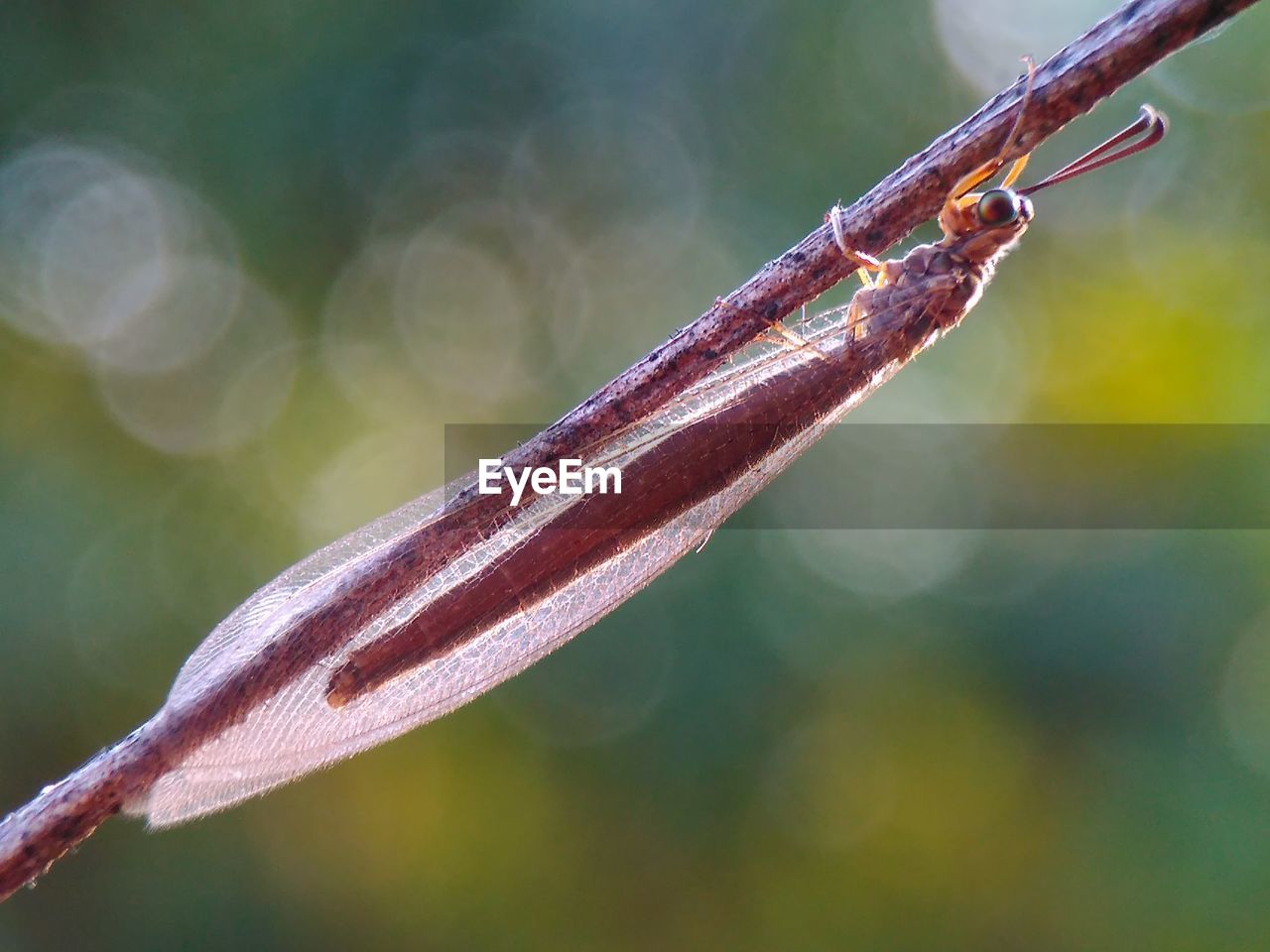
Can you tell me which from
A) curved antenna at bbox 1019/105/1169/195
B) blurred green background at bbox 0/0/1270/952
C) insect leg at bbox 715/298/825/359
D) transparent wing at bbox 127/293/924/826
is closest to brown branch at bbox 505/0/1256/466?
insect leg at bbox 715/298/825/359

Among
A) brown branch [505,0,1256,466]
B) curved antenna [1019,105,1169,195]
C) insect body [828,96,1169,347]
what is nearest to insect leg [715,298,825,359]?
brown branch [505,0,1256,466]

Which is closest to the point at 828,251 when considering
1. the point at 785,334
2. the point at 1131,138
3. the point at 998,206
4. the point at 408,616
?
the point at 785,334

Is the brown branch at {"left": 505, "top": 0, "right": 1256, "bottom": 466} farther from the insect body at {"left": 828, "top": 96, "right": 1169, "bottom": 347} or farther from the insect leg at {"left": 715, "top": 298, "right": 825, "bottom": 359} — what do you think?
the insect body at {"left": 828, "top": 96, "right": 1169, "bottom": 347}

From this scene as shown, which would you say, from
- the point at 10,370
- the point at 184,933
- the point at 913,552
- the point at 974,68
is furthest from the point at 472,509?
the point at 974,68

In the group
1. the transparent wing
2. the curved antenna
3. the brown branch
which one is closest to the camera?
the brown branch

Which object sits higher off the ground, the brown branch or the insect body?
the insect body

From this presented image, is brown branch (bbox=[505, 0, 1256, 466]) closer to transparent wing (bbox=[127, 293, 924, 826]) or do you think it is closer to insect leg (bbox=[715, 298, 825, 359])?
insect leg (bbox=[715, 298, 825, 359])

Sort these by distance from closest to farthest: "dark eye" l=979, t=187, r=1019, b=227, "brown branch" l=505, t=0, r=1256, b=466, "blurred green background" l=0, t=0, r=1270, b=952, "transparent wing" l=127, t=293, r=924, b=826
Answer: "brown branch" l=505, t=0, r=1256, b=466
"transparent wing" l=127, t=293, r=924, b=826
"dark eye" l=979, t=187, r=1019, b=227
"blurred green background" l=0, t=0, r=1270, b=952

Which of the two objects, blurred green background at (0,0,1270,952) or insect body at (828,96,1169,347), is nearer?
insect body at (828,96,1169,347)

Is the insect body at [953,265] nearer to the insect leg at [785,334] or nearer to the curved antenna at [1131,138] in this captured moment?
the curved antenna at [1131,138]
